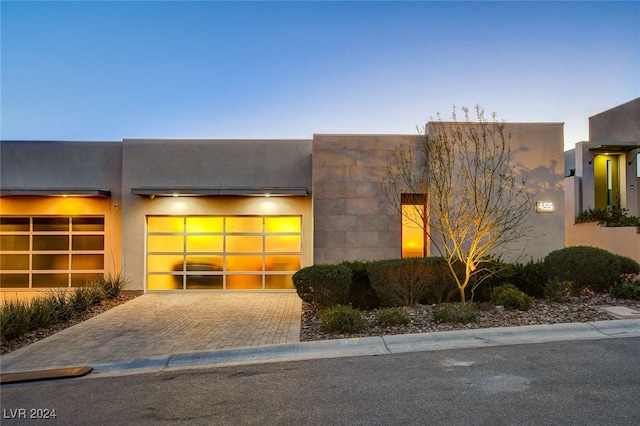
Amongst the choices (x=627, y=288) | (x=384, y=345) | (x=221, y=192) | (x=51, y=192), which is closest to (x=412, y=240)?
(x=627, y=288)

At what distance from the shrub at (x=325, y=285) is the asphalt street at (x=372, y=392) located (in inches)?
128

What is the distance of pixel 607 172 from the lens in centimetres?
1816

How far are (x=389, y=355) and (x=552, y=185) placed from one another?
9278mm

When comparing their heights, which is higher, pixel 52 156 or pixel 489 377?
pixel 52 156

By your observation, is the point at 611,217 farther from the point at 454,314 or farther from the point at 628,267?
the point at 454,314

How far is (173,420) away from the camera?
183 inches

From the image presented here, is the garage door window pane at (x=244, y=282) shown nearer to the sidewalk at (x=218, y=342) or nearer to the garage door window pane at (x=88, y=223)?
the sidewalk at (x=218, y=342)

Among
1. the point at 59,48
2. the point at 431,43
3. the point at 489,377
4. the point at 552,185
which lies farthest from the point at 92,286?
the point at 552,185

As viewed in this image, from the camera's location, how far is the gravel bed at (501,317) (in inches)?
322

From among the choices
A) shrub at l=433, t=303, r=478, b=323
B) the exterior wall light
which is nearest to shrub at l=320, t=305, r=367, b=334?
shrub at l=433, t=303, r=478, b=323

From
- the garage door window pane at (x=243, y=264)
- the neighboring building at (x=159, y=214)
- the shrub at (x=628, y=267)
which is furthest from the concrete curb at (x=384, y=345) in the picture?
the garage door window pane at (x=243, y=264)

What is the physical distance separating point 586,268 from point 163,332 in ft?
31.1

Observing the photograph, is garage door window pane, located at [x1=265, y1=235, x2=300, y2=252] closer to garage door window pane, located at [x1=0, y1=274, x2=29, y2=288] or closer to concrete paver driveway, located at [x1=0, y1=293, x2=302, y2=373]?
concrete paver driveway, located at [x1=0, y1=293, x2=302, y2=373]

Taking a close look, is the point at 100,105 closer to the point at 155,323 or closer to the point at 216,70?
the point at 216,70
